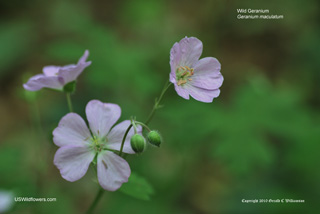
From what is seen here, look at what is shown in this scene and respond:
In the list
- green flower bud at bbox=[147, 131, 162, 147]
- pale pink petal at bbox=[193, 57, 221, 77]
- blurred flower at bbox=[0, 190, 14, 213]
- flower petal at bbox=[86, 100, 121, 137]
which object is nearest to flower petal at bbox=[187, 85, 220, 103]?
pale pink petal at bbox=[193, 57, 221, 77]

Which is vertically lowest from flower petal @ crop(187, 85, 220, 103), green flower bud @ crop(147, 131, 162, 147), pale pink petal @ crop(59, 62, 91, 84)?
green flower bud @ crop(147, 131, 162, 147)

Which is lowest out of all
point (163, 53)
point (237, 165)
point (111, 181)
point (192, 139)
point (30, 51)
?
point (111, 181)

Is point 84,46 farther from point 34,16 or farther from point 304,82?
point 304,82

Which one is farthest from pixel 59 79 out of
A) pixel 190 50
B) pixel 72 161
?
pixel 190 50

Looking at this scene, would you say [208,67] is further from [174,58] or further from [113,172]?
[113,172]

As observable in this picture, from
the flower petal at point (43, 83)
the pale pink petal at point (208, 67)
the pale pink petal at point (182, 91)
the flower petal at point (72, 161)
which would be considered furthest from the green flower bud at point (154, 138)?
the flower petal at point (43, 83)

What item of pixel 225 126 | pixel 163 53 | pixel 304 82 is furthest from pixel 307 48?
pixel 225 126

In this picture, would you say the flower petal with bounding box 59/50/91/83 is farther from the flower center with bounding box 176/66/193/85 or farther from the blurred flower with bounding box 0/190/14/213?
the blurred flower with bounding box 0/190/14/213
